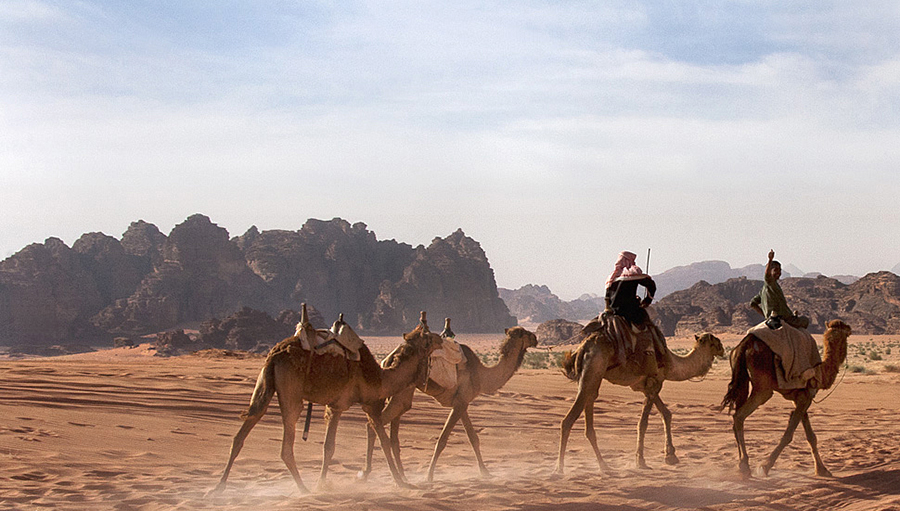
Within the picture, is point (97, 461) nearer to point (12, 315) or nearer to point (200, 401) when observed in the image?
point (200, 401)

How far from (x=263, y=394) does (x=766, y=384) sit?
6.33 meters

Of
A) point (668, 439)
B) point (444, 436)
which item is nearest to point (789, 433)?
point (668, 439)

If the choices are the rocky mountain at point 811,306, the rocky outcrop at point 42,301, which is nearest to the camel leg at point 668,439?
the rocky mountain at point 811,306

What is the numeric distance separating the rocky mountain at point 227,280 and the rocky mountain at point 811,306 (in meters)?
33.1

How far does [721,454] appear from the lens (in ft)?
37.1

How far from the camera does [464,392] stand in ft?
31.0

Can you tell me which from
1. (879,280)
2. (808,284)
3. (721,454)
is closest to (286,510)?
(721,454)

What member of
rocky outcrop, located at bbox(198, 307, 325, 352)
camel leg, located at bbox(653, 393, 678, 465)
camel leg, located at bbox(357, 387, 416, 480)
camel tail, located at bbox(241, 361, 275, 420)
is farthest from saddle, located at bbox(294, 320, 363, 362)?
rocky outcrop, located at bbox(198, 307, 325, 352)

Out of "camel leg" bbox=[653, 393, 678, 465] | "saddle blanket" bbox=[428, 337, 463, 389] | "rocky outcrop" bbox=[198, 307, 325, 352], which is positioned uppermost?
"saddle blanket" bbox=[428, 337, 463, 389]

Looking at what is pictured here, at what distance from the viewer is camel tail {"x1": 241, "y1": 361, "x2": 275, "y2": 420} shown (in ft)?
26.2

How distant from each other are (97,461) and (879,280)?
76621mm

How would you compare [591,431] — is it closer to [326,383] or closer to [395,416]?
[395,416]

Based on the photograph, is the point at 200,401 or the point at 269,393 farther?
the point at 200,401

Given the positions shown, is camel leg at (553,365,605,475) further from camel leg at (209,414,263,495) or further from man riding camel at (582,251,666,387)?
camel leg at (209,414,263,495)
